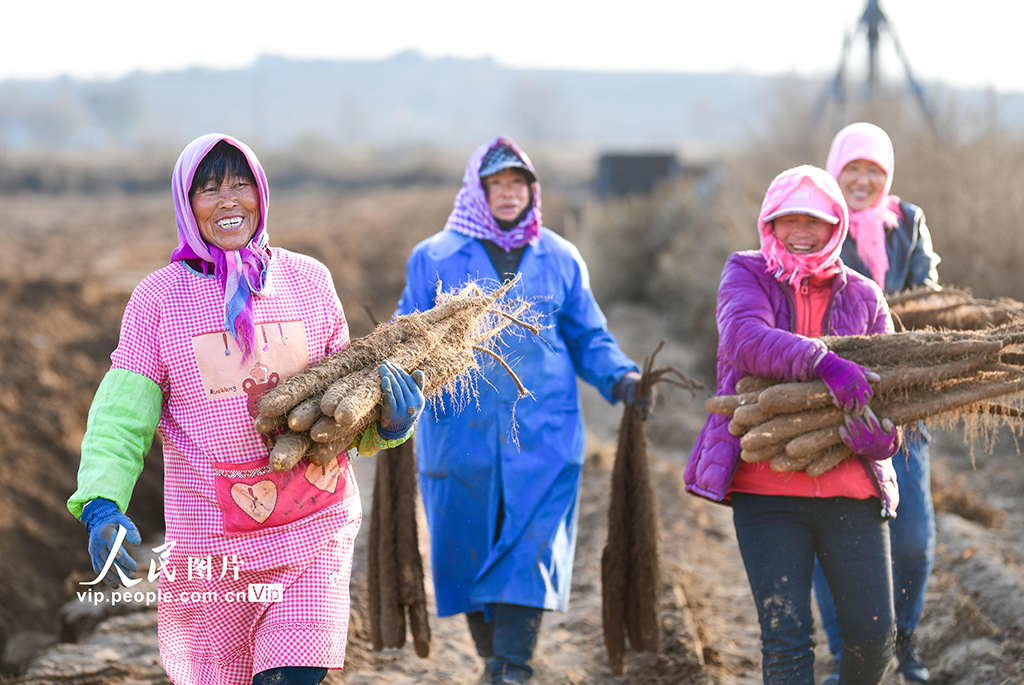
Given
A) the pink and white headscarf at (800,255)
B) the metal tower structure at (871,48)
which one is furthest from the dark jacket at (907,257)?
the metal tower structure at (871,48)

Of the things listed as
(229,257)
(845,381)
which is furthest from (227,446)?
(845,381)

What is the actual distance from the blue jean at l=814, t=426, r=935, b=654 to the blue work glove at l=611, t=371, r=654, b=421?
40.7 inches

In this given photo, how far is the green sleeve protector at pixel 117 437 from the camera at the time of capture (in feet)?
8.89

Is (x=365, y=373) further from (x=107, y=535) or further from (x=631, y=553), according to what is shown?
(x=631, y=553)

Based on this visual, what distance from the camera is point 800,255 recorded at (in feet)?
11.6

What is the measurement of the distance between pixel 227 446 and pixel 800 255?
209 centimetres

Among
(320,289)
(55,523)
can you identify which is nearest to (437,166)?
(55,523)

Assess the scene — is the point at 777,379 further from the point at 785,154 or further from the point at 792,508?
the point at 785,154

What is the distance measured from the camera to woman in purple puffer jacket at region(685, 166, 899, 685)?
332 centimetres

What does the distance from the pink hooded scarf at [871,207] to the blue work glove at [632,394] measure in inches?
44.0

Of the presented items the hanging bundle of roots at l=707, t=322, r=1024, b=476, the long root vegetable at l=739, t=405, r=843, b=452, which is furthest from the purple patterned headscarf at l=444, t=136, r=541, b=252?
the long root vegetable at l=739, t=405, r=843, b=452

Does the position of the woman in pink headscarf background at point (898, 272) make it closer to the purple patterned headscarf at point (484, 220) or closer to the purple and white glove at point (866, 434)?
the purple and white glove at point (866, 434)

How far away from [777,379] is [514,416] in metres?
1.22

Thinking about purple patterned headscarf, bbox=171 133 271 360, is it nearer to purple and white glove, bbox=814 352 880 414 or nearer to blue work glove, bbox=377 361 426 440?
blue work glove, bbox=377 361 426 440
